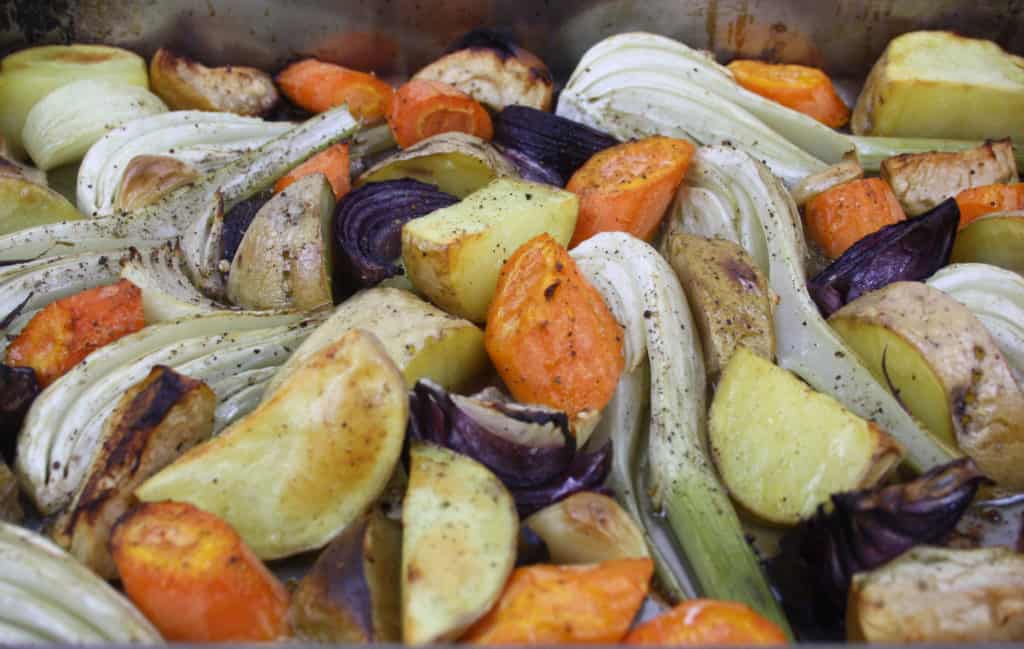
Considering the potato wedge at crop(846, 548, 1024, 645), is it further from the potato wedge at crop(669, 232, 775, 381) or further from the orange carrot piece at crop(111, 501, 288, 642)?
the orange carrot piece at crop(111, 501, 288, 642)

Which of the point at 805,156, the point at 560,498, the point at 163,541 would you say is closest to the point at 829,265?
the point at 805,156

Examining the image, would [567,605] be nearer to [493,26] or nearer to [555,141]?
[555,141]

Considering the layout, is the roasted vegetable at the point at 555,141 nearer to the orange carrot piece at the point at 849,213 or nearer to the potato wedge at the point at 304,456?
the orange carrot piece at the point at 849,213

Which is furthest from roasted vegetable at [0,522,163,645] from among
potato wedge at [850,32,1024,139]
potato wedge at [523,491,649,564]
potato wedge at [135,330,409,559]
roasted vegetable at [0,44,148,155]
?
potato wedge at [850,32,1024,139]

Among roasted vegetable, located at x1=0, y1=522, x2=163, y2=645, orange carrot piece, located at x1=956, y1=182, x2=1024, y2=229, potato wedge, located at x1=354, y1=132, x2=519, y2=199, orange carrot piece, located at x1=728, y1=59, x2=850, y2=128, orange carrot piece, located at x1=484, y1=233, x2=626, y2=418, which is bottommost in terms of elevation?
roasted vegetable, located at x1=0, y1=522, x2=163, y2=645

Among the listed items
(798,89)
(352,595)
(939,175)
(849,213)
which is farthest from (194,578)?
(798,89)

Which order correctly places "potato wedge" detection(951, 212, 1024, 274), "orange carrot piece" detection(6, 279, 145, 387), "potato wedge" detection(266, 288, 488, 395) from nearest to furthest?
"potato wedge" detection(266, 288, 488, 395) < "orange carrot piece" detection(6, 279, 145, 387) < "potato wedge" detection(951, 212, 1024, 274)

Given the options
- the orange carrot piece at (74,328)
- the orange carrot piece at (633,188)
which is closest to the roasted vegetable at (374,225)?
the orange carrot piece at (633,188)
